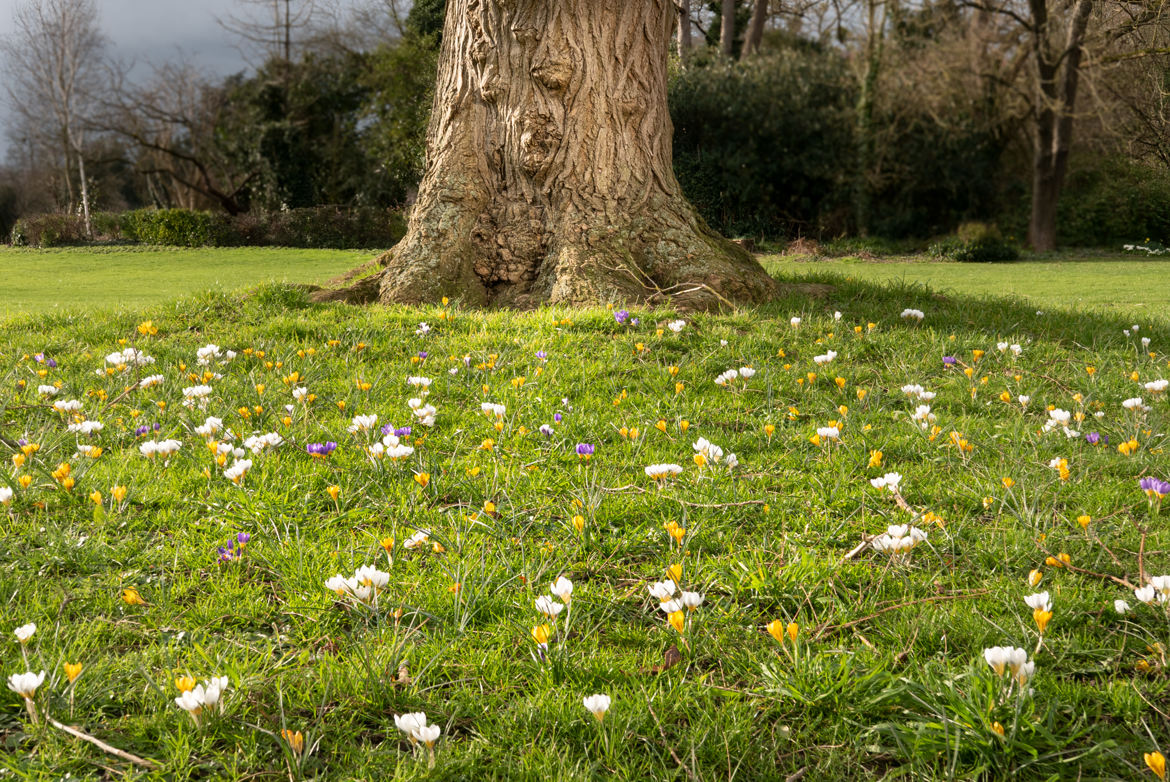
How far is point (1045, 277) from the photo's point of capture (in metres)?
14.6

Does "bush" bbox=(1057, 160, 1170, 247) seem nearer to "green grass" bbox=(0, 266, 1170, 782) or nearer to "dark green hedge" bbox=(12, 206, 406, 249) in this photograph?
"dark green hedge" bbox=(12, 206, 406, 249)

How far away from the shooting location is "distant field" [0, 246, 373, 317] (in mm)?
10578

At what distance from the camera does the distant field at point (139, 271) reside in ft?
34.7

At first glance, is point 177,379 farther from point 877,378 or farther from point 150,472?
point 877,378

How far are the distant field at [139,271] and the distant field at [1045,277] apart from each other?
8081 millimetres

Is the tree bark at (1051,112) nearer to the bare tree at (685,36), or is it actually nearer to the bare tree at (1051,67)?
the bare tree at (1051,67)

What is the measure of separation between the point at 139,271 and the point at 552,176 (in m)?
12.1

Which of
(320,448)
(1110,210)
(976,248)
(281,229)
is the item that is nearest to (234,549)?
(320,448)

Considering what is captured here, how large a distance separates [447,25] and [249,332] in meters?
3.72

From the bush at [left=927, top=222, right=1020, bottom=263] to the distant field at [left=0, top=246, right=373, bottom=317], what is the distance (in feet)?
45.5

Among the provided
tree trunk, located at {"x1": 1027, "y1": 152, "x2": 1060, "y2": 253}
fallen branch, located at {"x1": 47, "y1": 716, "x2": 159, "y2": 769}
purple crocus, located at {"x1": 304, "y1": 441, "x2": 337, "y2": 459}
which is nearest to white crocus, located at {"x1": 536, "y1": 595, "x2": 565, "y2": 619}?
fallen branch, located at {"x1": 47, "y1": 716, "x2": 159, "y2": 769}

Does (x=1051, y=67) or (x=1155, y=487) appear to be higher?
(x=1051, y=67)

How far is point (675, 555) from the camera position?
2.52 meters

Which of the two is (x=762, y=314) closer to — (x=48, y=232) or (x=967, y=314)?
(x=967, y=314)
